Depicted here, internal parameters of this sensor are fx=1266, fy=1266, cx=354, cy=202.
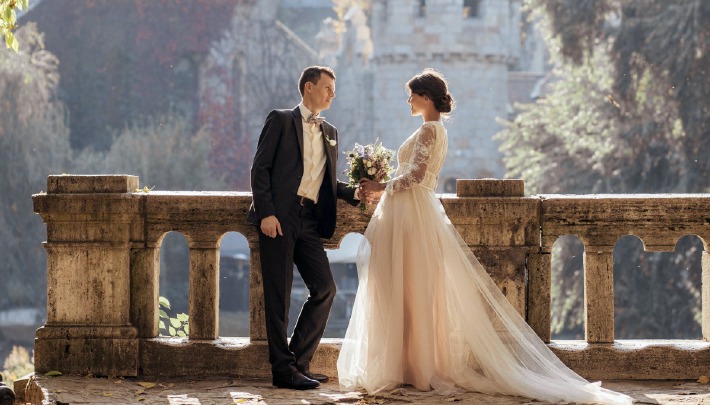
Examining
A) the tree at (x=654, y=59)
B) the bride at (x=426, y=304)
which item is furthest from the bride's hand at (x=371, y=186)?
the tree at (x=654, y=59)

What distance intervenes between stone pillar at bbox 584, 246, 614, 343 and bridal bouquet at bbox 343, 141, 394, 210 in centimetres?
119

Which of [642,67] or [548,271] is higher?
[642,67]

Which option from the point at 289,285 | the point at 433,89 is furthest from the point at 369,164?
the point at 289,285

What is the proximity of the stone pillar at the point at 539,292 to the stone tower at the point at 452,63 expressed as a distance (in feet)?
102

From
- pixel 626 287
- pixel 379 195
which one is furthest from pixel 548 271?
pixel 626 287

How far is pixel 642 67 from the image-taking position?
22.5 metres

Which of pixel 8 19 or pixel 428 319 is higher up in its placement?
pixel 8 19

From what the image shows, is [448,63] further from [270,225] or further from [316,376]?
[270,225]

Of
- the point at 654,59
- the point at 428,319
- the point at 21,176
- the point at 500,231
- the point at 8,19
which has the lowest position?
the point at 428,319

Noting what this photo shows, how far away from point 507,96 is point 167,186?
13.1m

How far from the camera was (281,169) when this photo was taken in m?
6.43

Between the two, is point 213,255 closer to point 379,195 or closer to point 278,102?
point 379,195

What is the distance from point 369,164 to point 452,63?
3226cm

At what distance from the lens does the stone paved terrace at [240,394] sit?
6.07 metres
